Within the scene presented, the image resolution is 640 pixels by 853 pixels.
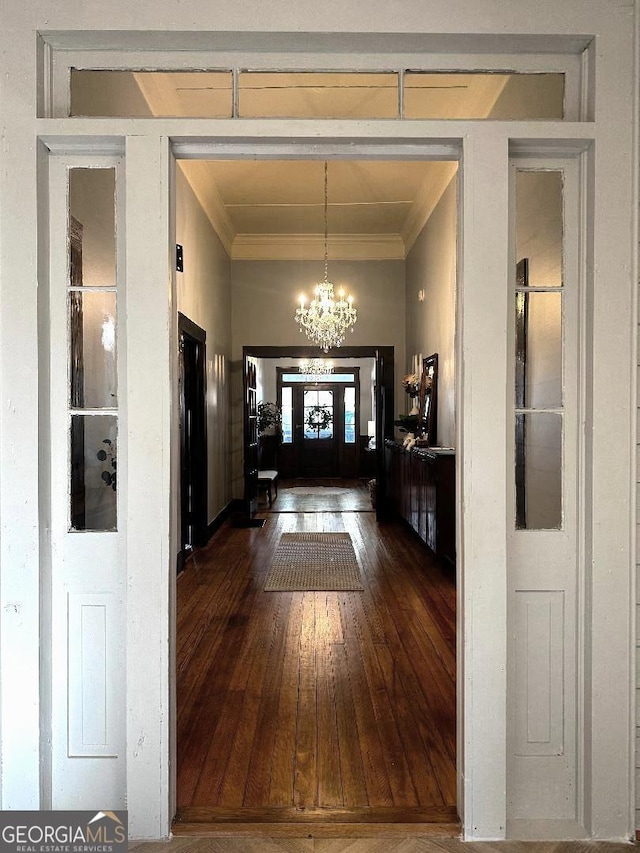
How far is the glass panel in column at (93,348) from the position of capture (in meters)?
2.17

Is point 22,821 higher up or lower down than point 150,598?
lower down

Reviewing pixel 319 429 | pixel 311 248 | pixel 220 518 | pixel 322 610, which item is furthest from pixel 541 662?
pixel 319 429

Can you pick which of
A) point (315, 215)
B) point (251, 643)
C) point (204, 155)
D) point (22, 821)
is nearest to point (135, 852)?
point (22, 821)

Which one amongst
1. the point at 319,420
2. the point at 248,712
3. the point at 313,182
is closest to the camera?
the point at 248,712

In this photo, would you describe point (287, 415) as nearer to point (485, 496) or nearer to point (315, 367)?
point (315, 367)

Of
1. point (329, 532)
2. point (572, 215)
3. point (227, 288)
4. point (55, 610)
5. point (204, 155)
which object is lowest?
point (329, 532)

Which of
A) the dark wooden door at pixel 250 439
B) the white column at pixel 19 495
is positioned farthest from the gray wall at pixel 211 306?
the white column at pixel 19 495

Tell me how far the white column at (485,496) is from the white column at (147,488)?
1005 mm

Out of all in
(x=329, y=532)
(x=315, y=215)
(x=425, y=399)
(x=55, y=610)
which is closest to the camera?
(x=55, y=610)

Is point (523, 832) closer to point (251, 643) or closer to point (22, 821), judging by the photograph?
point (22, 821)

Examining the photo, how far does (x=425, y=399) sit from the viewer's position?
7438mm

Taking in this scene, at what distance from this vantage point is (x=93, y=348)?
7.14 feet

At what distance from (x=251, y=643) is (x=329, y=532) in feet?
13.2

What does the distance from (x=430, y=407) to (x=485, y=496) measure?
5080 millimetres
